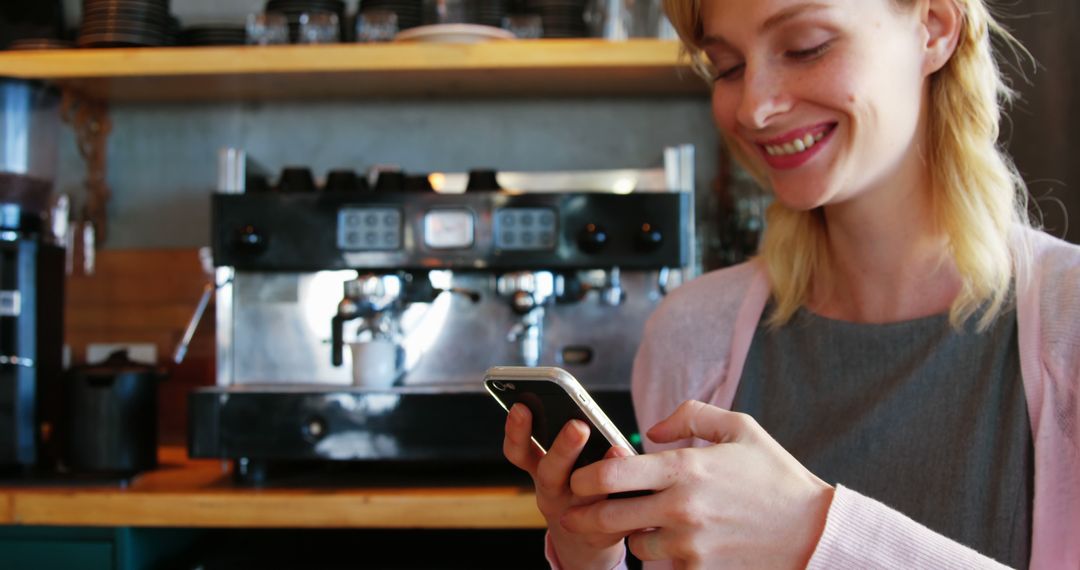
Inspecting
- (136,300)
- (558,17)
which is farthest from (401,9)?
(136,300)

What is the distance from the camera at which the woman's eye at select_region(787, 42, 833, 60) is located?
95 cm

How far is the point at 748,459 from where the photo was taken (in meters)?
0.73

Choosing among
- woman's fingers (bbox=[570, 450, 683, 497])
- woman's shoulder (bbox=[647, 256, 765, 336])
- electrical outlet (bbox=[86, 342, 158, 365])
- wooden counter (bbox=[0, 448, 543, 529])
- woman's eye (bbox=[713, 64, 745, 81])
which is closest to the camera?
woman's fingers (bbox=[570, 450, 683, 497])

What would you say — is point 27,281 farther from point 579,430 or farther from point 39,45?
point 579,430

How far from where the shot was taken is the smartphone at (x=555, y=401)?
72 cm

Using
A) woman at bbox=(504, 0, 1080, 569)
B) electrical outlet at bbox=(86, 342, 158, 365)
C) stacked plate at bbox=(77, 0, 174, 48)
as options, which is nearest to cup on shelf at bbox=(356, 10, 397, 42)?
stacked plate at bbox=(77, 0, 174, 48)

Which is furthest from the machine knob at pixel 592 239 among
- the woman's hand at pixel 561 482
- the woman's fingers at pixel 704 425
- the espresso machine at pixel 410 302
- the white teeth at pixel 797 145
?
the woman's fingers at pixel 704 425

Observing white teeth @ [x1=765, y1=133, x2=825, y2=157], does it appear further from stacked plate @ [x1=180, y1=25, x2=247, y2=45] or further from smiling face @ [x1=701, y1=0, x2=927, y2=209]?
stacked plate @ [x1=180, y1=25, x2=247, y2=45]

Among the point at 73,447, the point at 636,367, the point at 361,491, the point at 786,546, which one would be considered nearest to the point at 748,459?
the point at 786,546

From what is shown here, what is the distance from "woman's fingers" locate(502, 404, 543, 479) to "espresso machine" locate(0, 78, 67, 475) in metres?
1.19

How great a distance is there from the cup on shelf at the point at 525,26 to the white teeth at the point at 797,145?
105cm

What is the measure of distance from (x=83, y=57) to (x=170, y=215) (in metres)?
Answer: 0.44

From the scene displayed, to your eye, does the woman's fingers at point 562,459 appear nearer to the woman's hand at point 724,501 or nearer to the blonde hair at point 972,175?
the woman's hand at point 724,501

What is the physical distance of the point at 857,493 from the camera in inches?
29.2
